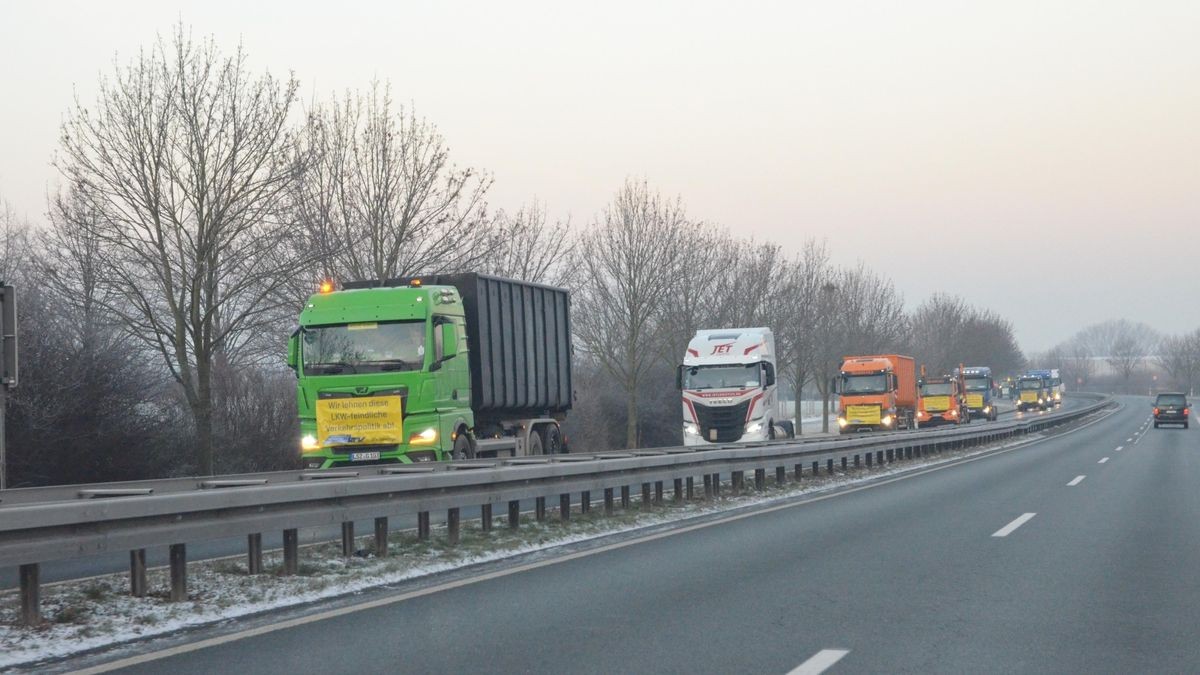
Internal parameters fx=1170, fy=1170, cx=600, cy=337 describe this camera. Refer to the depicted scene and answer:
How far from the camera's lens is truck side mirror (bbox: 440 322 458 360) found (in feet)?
58.7

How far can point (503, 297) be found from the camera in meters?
21.5

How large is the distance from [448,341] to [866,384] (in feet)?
87.0

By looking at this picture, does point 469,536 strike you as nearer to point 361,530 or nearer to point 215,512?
point 361,530

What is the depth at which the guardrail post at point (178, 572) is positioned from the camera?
26.7ft

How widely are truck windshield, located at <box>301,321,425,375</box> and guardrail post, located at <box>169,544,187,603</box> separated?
9523 millimetres

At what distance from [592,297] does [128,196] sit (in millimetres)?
25313

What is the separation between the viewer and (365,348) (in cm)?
1788

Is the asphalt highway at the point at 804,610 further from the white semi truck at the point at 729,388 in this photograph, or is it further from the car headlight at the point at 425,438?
the white semi truck at the point at 729,388

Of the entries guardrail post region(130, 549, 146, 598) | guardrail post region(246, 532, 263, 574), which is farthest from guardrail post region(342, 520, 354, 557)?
guardrail post region(130, 549, 146, 598)

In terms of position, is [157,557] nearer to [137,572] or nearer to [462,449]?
[137,572]

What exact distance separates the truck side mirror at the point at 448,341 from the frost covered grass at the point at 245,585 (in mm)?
4144

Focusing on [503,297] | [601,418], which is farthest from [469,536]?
[601,418]

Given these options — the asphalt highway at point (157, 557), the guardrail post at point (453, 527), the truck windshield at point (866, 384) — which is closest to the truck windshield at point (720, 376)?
the truck windshield at point (866, 384)

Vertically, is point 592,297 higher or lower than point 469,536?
higher
